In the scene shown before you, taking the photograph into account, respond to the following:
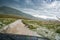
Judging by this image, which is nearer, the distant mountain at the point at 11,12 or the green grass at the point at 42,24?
the green grass at the point at 42,24

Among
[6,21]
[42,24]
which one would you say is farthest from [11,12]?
[42,24]

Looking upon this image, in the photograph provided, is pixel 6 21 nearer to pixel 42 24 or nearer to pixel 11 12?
pixel 11 12

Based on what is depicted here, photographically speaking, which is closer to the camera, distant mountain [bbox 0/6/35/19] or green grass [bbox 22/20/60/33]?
green grass [bbox 22/20/60/33]

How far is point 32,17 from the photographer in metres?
4.09

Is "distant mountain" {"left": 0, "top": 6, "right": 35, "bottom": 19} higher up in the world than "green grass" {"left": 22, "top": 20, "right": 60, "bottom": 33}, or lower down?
higher up

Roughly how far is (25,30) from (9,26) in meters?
0.44

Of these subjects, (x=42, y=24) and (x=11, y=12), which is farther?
(x=11, y=12)

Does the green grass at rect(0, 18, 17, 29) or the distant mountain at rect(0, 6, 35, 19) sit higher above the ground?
the distant mountain at rect(0, 6, 35, 19)

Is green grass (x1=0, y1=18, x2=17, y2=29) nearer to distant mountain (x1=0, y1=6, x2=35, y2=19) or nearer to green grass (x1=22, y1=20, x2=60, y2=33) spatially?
distant mountain (x1=0, y1=6, x2=35, y2=19)

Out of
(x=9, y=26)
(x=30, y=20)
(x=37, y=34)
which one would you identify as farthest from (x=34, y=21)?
(x=9, y=26)

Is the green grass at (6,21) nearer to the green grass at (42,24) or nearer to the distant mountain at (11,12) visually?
the distant mountain at (11,12)

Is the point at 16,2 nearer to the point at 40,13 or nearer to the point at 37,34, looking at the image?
the point at 40,13

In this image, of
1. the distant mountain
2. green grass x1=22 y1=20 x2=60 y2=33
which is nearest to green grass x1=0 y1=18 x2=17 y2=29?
the distant mountain

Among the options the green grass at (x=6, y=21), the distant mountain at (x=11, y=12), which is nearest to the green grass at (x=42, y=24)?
the distant mountain at (x=11, y=12)
